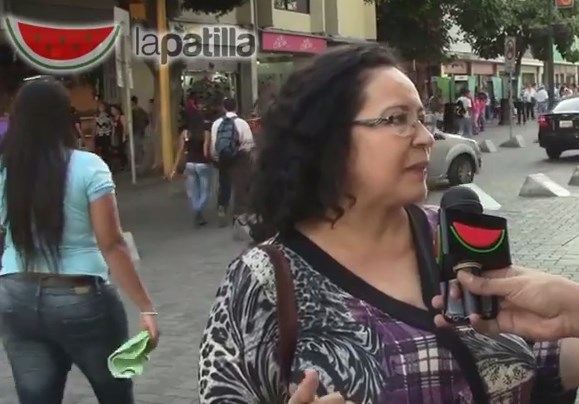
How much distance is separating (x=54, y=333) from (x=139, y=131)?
1905 centimetres

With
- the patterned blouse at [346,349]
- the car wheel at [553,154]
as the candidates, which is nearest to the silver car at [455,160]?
the car wheel at [553,154]

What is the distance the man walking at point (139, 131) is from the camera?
22031mm

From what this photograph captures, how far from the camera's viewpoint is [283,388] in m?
1.81

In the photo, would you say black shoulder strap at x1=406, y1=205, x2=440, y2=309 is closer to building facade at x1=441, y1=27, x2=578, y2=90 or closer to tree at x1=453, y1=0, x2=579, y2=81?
tree at x1=453, y1=0, x2=579, y2=81

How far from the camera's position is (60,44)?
18.5m

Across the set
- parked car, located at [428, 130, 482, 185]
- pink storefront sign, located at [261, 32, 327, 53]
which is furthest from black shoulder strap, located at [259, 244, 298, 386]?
pink storefront sign, located at [261, 32, 327, 53]

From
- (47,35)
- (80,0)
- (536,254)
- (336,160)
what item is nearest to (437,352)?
(336,160)

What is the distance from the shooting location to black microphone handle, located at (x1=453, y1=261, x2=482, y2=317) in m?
1.61

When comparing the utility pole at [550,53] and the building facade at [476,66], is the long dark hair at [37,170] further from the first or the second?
the building facade at [476,66]

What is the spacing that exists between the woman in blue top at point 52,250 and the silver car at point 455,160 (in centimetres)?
1294

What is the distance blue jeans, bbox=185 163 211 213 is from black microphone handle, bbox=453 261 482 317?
11440 millimetres

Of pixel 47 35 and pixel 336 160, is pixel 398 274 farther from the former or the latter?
pixel 47 35

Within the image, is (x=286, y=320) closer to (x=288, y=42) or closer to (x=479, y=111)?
(x=288, y=42)

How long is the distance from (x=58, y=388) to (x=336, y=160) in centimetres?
197
